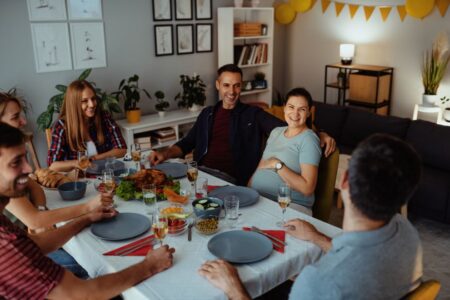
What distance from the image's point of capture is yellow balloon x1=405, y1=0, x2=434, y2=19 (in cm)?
459

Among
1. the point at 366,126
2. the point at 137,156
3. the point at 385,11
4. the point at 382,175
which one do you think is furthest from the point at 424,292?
the point at 385,11

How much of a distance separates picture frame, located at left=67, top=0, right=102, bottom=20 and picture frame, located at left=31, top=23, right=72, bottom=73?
0.48 ft

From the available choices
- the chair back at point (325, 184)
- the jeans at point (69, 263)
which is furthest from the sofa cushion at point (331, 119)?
the jeans at point (69, 263)

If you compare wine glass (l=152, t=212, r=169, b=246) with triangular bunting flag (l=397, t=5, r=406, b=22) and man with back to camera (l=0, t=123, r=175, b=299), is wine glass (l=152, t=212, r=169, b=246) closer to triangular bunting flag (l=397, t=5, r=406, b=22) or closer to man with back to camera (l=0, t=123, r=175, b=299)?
man with back to camera (l=0, t=123, r=175, b=299)

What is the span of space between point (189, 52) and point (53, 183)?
10.1ft

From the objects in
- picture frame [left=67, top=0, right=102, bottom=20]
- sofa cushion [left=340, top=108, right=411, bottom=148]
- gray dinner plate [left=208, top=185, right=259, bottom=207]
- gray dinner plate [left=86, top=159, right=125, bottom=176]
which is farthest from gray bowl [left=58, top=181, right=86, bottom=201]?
sofa cushion [left=340, top=108, right=411, bottom=148]

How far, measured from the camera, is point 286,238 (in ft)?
5.80

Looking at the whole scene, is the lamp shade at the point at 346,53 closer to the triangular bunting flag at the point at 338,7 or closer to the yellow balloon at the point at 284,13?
the triangular bunting flag at the point at 338,7

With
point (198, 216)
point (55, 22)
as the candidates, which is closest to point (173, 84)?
point (55, 22)

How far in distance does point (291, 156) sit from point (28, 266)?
1482mm

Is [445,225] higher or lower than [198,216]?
lower

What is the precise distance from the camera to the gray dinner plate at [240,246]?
1.60 metres

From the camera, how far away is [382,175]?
1117 millimetres

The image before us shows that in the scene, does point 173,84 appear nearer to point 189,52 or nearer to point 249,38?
point 189,52
